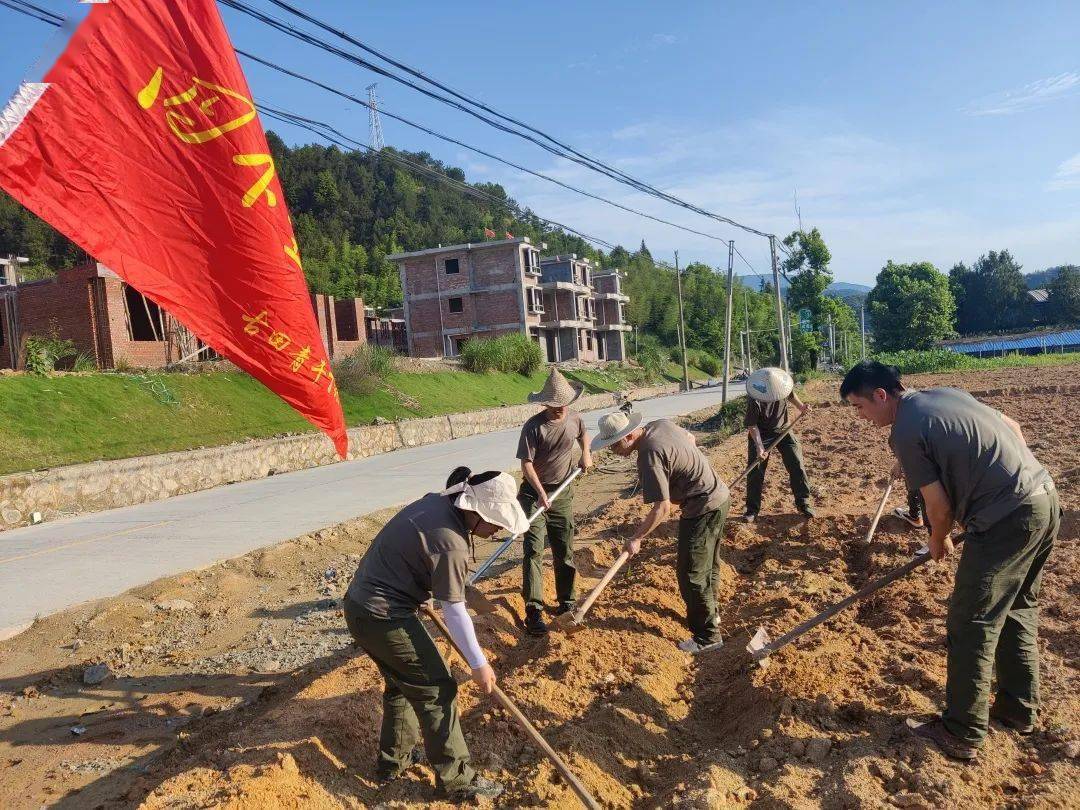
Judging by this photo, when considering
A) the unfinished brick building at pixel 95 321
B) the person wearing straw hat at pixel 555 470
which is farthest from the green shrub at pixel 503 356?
the person wearing straw hat at pixel 555 470

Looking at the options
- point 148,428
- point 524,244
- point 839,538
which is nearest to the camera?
point 839,538

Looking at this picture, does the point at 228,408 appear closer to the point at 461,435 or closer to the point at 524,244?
the point at 461,435

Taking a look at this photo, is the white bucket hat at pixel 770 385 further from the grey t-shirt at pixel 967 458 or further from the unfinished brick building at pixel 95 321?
the unfinished brick building at pixel 95 321

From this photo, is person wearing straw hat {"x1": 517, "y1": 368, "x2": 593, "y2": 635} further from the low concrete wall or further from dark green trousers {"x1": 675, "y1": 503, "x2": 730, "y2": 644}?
the low concrete wall

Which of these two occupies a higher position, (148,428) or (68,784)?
(148,428)

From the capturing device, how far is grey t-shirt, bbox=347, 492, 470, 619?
3.40 m

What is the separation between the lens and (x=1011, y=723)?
380 cm

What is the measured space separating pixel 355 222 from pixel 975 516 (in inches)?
3047

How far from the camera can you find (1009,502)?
350 centimetres

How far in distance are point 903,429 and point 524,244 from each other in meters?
40.3

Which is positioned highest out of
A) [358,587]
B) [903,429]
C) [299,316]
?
[299,316]

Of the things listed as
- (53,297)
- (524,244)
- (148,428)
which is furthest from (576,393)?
(524,244)

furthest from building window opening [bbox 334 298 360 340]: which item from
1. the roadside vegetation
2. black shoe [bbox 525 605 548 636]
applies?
black shoe [bbox 525 605 548 636]

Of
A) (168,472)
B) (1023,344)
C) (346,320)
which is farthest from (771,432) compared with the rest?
(1023,344)
